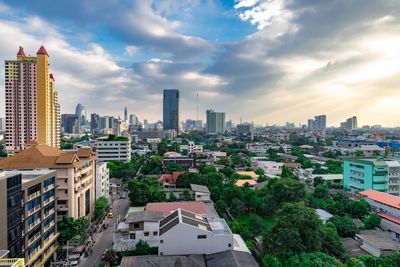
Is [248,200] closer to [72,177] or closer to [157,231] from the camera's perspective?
[157,231]

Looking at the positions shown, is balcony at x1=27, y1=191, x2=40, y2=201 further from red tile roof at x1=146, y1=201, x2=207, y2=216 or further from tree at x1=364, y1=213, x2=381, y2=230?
tree at x1=364, y1=213, x2=381, y2=230

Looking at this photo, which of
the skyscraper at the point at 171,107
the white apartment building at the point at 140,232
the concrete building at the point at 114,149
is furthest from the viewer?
the skyscraper at the point at 171,107

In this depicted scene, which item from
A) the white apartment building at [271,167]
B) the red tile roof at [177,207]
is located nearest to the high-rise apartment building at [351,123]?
the white apartment building at [271,167]

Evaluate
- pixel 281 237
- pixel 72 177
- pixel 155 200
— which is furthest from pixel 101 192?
pixel 281 237

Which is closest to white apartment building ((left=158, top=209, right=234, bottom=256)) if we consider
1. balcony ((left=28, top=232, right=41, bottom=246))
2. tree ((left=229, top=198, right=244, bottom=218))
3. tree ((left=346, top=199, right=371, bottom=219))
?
balcony ((left=28, top=232, right=41, bottom=246))

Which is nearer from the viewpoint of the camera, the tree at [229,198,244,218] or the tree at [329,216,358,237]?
the tree at [329,216,358,237]

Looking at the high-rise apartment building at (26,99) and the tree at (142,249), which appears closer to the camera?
the tree at (142,249)

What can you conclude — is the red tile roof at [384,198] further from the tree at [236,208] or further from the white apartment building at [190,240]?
the white apartment building at [190,240]
